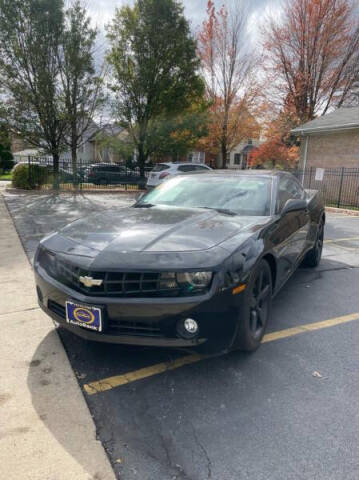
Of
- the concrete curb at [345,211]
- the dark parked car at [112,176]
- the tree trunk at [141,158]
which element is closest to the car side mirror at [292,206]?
the concrete curb at [345,211]

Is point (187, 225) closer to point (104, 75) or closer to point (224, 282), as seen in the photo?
point (224, 282)

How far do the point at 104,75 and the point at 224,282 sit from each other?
17578 mm

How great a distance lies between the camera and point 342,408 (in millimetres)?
2158

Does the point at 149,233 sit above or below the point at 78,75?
below

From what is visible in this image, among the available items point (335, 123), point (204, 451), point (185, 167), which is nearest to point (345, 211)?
point (335, 123)

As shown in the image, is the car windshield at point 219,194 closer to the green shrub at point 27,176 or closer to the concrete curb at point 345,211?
the concrete curb at point 345,211

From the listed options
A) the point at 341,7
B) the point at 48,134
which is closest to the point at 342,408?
the point at 48,134

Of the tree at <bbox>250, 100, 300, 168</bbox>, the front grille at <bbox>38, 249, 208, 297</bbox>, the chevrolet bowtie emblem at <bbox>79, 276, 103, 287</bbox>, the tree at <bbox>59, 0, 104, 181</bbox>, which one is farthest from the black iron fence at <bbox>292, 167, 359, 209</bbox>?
the chevrolet bowtie emblem at <bbox>79, 276, 103, 287</bbox>

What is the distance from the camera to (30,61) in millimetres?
15117

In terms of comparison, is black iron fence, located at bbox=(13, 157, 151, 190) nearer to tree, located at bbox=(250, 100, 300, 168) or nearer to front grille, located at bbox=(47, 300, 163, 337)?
tree, located at bbox=(250, 100, 300, 168)

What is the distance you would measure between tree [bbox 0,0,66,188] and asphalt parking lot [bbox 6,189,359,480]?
50.1 feet

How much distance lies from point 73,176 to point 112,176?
328cm

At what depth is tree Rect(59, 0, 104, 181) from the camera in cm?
1555

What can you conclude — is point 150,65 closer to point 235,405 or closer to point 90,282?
point 90,282
